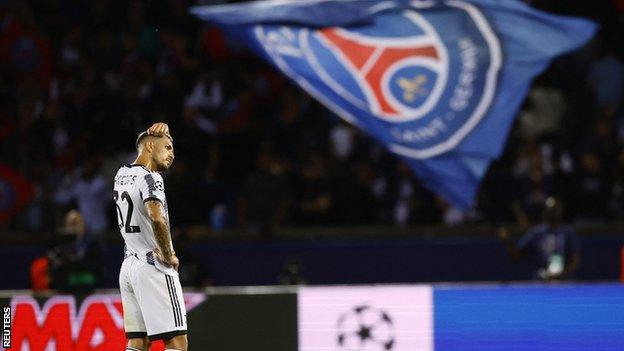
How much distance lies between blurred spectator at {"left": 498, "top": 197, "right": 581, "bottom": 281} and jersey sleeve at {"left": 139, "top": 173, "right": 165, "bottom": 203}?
245 inches

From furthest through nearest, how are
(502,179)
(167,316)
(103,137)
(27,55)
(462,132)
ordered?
(27,55), (103,137), (502,179), (462,132), (167,316)

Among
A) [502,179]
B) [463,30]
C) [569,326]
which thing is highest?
[463,30]

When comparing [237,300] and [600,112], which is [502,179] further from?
[237,300]

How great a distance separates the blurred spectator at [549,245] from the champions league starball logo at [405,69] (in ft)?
7.33

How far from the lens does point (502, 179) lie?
1731 centimetres

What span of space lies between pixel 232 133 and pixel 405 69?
4.35m

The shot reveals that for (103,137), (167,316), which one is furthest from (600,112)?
(167,316)

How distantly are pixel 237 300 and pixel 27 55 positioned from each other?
8355 millimetres

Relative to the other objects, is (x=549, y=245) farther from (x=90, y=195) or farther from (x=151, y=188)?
(x=151, y=188)

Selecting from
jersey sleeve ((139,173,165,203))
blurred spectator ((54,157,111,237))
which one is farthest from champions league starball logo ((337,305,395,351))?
blurred spectator ((54,157,111,237))

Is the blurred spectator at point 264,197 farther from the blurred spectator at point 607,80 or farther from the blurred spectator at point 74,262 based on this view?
the blurred spectator at point 607,80

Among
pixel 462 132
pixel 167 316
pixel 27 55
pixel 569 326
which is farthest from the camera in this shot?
pixel 27 55

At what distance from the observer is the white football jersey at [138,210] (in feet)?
33.6

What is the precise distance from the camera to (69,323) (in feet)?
40.3
